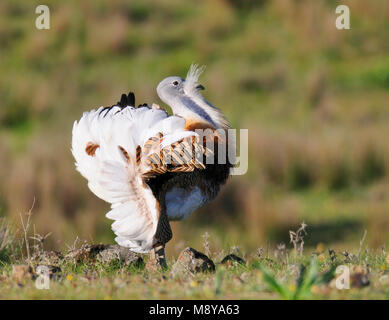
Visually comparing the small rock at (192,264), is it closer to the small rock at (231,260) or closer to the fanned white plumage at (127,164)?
the small rock at (231,260)

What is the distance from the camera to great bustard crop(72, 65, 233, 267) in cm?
515

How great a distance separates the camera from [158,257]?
A: 217 inches

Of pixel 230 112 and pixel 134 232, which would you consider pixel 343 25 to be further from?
pixel 134 232

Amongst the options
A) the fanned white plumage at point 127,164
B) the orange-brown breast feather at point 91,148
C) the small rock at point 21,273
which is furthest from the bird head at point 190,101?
the small rock at point 21,273

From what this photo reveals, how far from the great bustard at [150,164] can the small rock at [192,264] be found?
0.27m

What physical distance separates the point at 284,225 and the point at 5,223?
3659mm

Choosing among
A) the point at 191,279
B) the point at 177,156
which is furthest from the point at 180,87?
the point at 191,279

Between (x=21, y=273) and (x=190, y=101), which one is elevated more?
(x=190, y=101)

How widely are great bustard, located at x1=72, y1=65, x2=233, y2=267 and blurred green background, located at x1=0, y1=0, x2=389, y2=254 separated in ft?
3.05

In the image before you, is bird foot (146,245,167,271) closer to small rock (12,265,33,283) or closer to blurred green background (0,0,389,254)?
small rock (12,265,33,283)

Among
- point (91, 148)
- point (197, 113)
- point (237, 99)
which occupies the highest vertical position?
point (237, 99)

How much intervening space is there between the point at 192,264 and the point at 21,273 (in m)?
0.95

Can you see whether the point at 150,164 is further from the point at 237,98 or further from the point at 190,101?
the point at 237,98

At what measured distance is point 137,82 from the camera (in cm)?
1268
